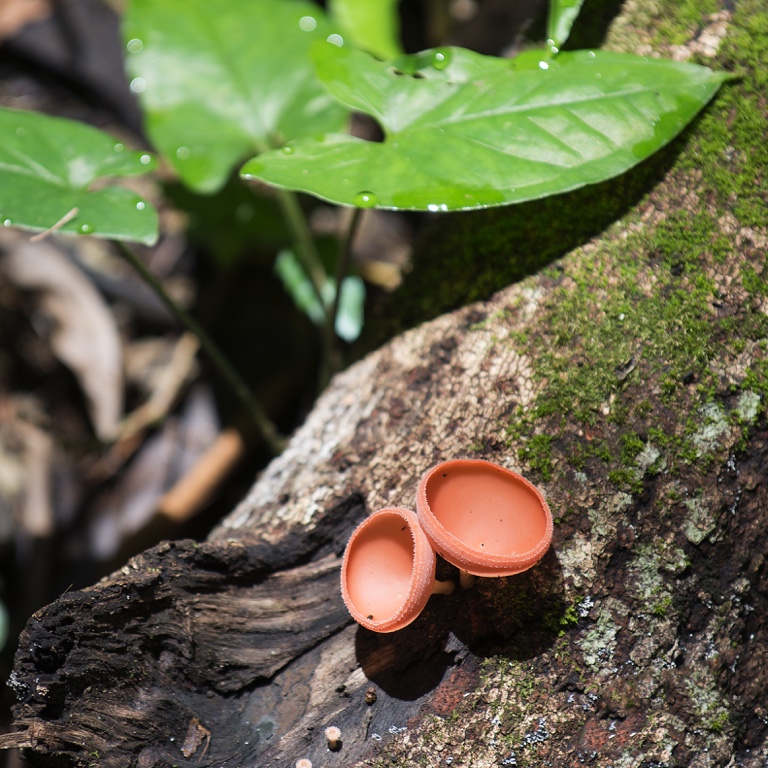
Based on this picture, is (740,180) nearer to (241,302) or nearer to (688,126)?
(688,126)

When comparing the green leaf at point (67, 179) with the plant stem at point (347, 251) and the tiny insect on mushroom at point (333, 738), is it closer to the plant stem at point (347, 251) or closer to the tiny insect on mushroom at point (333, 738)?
the plant stem at point (347, 251)

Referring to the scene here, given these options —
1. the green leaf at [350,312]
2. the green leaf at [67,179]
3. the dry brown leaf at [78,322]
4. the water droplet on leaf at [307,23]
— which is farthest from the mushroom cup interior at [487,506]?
the dry brown leaf at [78,322]

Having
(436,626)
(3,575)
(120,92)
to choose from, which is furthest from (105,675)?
(120,92)

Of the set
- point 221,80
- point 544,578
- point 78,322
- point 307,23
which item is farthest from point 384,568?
point 78,322

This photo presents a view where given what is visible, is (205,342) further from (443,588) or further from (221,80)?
(443,588)

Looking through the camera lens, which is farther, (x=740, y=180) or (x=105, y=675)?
(x=740, y=180)

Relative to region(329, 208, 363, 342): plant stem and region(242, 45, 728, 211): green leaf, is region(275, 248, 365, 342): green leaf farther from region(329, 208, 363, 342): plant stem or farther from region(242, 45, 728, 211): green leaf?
region(242, 45, 728, 211): green leaf
